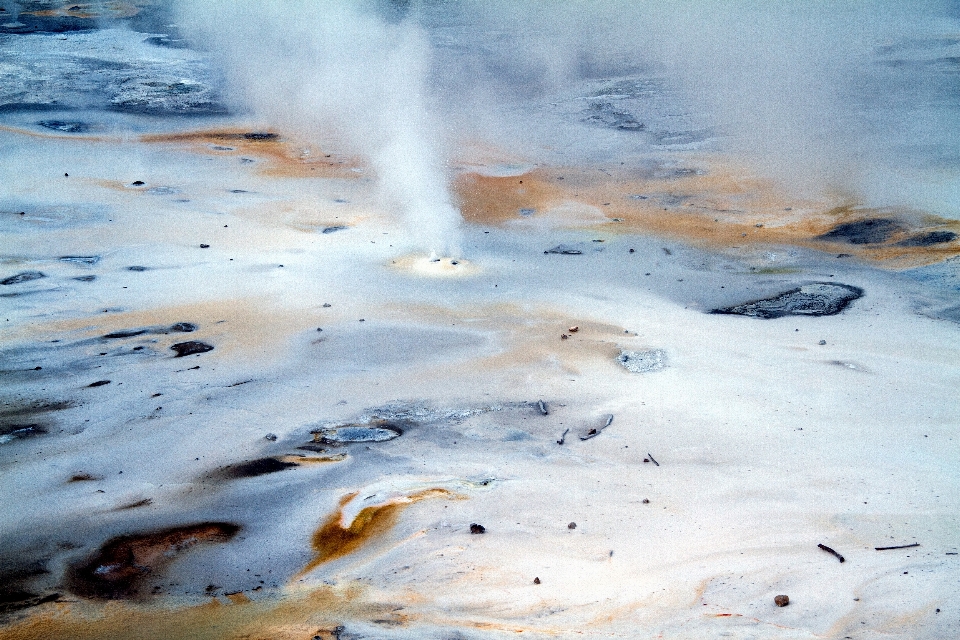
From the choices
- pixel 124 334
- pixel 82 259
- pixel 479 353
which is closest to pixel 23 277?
pixel 82 259

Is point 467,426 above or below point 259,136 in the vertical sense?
below

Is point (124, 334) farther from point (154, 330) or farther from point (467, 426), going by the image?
point (467, 426)

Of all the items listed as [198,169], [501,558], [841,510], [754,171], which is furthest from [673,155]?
Answer: [501,558]

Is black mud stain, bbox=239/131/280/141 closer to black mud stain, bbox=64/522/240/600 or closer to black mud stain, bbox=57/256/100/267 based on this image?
black mud stain, bbox=57/256/100/267

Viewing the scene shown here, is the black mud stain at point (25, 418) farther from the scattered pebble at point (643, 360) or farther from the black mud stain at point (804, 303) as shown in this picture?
the black mud stain at point (804, 303)

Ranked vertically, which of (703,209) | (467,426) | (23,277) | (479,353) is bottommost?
(467,426)

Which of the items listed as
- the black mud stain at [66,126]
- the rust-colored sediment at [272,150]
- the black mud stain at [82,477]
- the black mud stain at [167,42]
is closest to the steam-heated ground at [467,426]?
the black mud stain at [82,477]

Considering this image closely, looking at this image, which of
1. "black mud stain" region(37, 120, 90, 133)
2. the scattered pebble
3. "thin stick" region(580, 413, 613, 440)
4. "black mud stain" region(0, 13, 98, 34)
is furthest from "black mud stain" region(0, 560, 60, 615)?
"black mud stain" region(0, 13, 98, 34)
